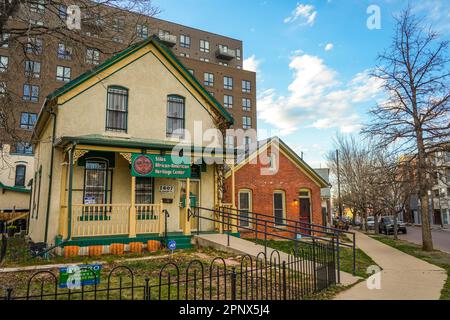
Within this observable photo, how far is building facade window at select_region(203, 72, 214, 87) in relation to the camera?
51.7 metres

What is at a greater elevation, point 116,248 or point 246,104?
point 246,104

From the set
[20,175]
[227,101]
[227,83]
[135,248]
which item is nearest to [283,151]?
[135,248]

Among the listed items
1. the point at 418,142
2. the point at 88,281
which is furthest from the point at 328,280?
the point at 418,142

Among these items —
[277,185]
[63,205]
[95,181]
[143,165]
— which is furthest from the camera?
[277,185]

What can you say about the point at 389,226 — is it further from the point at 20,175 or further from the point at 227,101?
the point at 20,175

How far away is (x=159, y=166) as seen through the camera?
12906 mm

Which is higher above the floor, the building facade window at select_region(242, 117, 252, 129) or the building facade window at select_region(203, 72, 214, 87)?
the building facade window at select_region(203, 72, 214, 87)

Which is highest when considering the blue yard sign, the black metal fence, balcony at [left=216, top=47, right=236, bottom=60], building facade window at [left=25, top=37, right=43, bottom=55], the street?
balcony at [left=216, top=47, right=236, bottom=60]

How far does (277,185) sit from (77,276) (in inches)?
662

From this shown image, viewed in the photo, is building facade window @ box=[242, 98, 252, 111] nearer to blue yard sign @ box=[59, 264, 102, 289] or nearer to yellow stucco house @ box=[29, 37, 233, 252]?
yellow stucco house @ box=[29, 37, 233, 252]

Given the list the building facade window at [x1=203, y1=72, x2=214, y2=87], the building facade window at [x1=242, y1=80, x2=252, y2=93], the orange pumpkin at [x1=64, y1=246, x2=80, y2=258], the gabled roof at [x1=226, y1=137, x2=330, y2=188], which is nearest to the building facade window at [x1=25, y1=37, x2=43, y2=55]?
the orange pumpkin at [x1=64, y1=246, x2=80, y2=258]

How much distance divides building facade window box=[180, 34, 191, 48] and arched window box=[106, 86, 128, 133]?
44.9 metres

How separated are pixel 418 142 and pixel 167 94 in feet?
42.8

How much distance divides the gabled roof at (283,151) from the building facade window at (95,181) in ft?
26.8
